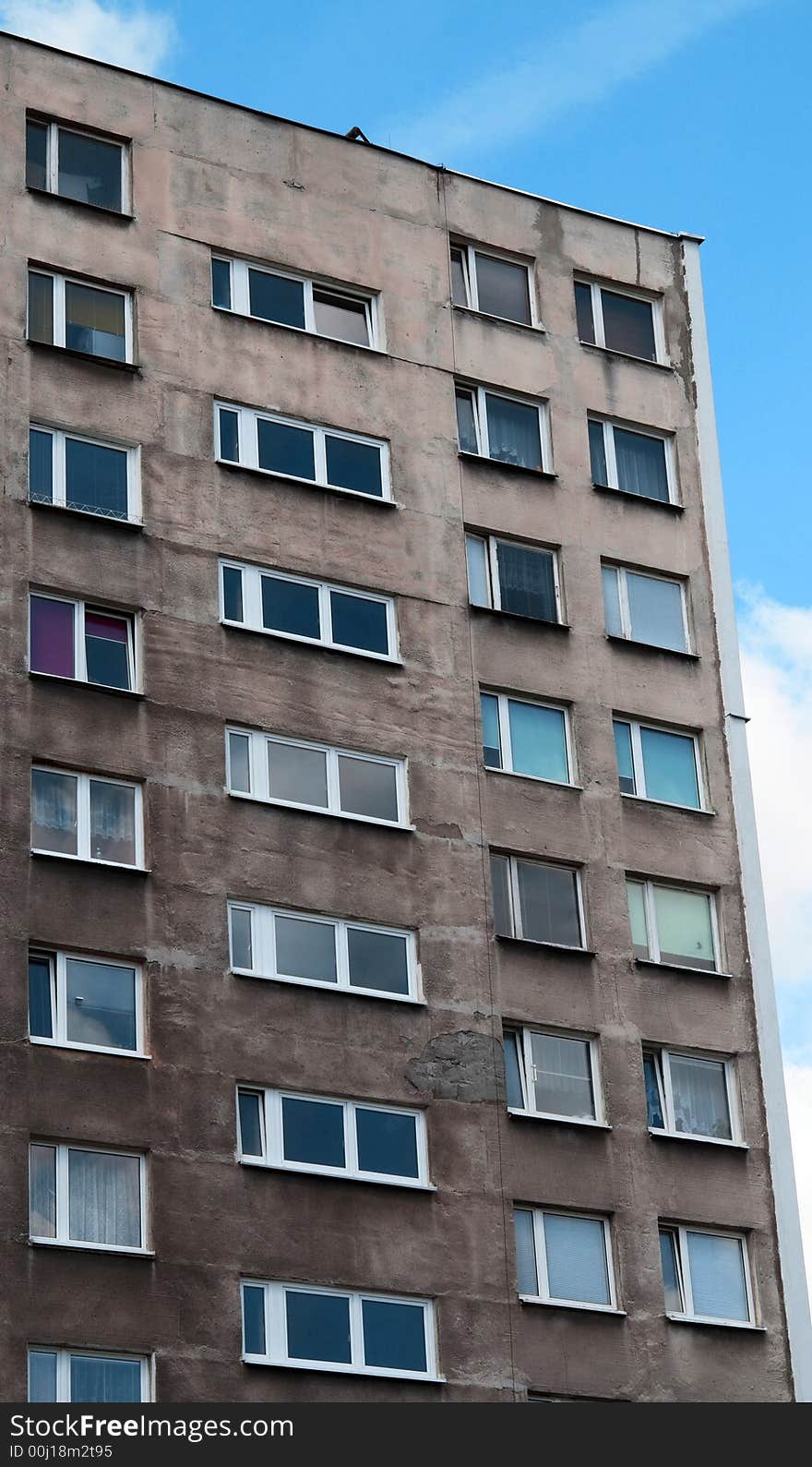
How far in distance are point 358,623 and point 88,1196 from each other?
35.5 feet

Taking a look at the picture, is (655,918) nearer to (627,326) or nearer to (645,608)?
(645,608)

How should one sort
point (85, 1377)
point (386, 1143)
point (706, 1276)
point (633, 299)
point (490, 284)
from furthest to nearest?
point (633, 299)
point (490, 284)
point (706, 1276)
point (386, 1143)
point (85, 1377)

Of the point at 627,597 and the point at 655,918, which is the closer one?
the point at 655,918

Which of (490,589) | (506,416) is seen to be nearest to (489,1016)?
(490,589)

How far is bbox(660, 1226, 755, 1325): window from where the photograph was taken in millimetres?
39000

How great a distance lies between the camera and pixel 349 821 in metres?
39.7

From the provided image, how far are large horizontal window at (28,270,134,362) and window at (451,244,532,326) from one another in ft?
21.7

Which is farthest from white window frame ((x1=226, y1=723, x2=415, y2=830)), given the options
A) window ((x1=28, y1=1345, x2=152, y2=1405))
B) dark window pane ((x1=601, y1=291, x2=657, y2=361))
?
dark window pane ((x1=601, y1=291, x2=657, y2=361))

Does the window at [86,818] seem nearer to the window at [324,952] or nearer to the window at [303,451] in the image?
the window at [324,952]

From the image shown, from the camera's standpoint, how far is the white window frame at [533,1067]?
39062mm

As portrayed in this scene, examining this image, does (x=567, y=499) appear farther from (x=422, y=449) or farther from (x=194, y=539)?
(x=194, y=539)

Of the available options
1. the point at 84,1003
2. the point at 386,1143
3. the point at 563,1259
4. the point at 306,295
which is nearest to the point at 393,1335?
the point at 386,1143

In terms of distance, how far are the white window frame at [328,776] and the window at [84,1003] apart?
3.59 metres

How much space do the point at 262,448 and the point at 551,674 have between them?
6.03 meters
